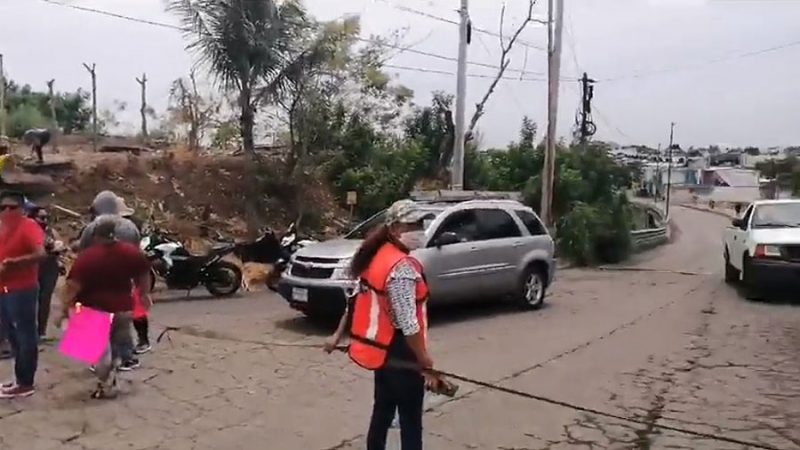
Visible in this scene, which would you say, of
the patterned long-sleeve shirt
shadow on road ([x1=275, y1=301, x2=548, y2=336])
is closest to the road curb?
shadow on road ([x1=275, y1=301, x2=548, y2=336])

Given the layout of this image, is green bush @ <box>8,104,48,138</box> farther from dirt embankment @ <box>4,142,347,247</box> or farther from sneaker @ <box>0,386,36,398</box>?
sneaker @ <box>0,386,36,398</box>

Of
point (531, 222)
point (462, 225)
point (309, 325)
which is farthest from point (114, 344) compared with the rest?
point (531, 222)

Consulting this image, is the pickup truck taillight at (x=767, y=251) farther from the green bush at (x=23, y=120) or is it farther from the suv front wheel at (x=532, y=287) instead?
the green bush at (x=23, y=120)

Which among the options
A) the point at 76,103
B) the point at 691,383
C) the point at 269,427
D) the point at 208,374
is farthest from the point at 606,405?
the point at 76,103

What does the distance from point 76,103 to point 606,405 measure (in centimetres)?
2692

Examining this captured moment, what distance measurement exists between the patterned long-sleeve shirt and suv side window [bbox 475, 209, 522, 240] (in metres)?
8.33

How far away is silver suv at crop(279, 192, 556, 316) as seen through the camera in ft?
36.9

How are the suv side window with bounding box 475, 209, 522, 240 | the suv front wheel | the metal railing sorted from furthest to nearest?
1. the metal railing
2. the suv front wheel
3. the suv side window with bounding box 475, 209, 522, 240

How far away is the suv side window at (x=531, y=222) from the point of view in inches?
552

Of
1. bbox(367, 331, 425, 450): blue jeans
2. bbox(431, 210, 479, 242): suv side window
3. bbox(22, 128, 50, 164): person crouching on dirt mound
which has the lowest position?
bbox(367, 331, 425, 450): blue jeans

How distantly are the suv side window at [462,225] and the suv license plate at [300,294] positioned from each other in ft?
6.86

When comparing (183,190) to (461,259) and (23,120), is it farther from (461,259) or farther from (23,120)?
(461,259)

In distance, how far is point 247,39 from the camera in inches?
734

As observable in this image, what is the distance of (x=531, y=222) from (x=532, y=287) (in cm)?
104
